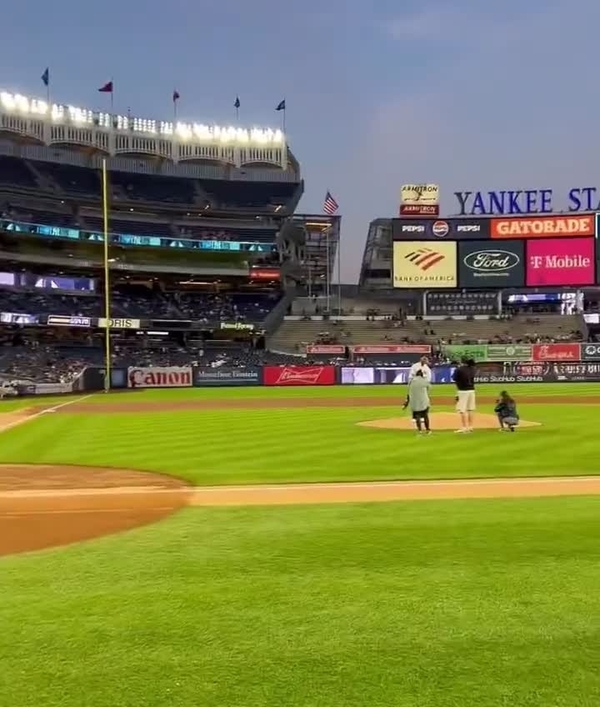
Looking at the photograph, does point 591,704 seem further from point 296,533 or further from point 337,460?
point 337,460

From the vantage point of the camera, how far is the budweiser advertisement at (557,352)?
5694 centimetres

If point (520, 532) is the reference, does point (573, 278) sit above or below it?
above

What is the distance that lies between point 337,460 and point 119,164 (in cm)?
6803

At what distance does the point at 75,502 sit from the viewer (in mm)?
9828

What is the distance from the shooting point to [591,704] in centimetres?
321

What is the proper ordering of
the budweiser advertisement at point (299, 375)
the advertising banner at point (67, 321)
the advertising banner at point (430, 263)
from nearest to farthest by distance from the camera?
the budweiser advertisement at point (299, 375), the advertising banner at point (430, 263), the advertising banner at point (67, 321)

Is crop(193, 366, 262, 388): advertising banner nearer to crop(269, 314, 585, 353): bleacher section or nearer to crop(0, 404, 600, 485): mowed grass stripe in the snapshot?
crop(269, 314, 585, 353): bleacher section

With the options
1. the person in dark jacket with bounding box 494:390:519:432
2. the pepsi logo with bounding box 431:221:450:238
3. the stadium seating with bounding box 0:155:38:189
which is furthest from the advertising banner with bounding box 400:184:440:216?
the person in dark jacket with bounding box 494:390:519:432

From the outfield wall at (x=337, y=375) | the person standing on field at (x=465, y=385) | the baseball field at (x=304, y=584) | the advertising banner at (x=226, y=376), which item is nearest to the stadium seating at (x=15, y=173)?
the outfield wall at (x=337, y=375)

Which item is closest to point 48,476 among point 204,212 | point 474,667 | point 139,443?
point 139,443

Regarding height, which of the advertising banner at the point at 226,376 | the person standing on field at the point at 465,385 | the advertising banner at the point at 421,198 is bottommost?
the advertising banner at the point at 226,376

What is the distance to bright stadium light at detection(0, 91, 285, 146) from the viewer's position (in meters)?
67.9

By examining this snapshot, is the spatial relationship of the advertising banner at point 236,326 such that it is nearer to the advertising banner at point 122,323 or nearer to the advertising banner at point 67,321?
the advertising banner at point 122,323

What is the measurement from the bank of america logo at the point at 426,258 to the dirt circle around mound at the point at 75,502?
47265 mm
